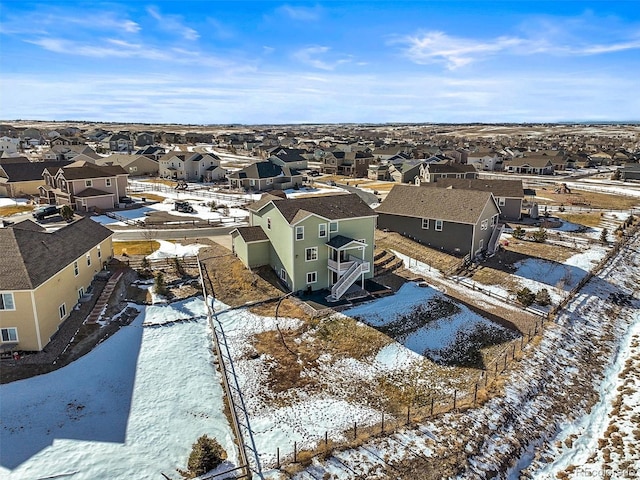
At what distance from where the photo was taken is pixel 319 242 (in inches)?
1315

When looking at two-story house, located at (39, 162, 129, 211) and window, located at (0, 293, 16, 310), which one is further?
two-story house, located at (39, 162, 129, 211)

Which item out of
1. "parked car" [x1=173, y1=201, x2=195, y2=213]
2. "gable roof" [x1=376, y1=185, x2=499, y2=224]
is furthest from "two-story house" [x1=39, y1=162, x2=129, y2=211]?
"gable roof" [x1=376, y1=185, x2=499, y2=224]

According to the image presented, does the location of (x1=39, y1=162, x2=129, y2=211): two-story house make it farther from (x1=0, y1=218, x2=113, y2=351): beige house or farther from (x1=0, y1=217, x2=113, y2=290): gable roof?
(x1=0, y1=218, x2=113, y2=351): beige house

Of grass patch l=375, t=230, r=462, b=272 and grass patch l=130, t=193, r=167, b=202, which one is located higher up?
grass patch l=130, t=193, r=167, b=202

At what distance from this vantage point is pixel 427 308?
1243 inches

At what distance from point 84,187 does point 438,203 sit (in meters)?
46.0

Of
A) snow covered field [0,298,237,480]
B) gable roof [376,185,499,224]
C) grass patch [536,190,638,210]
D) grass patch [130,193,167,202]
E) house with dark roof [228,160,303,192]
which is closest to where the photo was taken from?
snow covered field [0,298,237,480]

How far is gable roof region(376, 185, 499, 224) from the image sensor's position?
43.4 m

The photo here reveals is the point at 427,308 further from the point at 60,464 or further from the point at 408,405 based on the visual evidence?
the point at 60,464

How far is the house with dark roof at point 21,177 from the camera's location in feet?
216

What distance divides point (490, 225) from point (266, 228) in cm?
2354

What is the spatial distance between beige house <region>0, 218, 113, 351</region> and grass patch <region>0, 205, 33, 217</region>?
1240 inches

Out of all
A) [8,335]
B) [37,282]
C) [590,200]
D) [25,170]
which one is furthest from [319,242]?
[590,200]

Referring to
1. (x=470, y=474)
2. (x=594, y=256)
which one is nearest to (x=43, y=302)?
(x=470, y=474)
